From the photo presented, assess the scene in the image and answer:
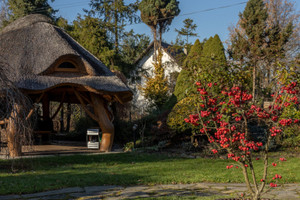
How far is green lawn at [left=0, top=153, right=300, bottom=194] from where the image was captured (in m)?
7.00

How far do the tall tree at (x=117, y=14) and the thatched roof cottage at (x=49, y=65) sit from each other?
882 centimetres

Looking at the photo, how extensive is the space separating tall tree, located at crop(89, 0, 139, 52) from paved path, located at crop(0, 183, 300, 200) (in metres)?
15.9

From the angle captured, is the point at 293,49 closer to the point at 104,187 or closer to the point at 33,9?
the point at 33,9

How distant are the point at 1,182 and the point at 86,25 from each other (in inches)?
537

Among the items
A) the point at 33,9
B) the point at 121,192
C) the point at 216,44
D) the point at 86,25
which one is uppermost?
the point at 33,9

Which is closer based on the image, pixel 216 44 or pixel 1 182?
pixel 1 182

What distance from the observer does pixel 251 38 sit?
17.8 metres

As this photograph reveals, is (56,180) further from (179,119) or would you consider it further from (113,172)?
(179,119)

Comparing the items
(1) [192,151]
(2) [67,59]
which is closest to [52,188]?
(2) [67,59]

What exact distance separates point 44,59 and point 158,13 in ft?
67.4

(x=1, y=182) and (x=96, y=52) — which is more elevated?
(x=96, y=52)

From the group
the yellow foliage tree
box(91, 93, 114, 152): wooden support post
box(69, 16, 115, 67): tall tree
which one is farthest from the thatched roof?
the yellow foliage tree

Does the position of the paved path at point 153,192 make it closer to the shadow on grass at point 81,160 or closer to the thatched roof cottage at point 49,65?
the shadow on grass at point 81,160

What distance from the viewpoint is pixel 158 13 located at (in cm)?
3064
